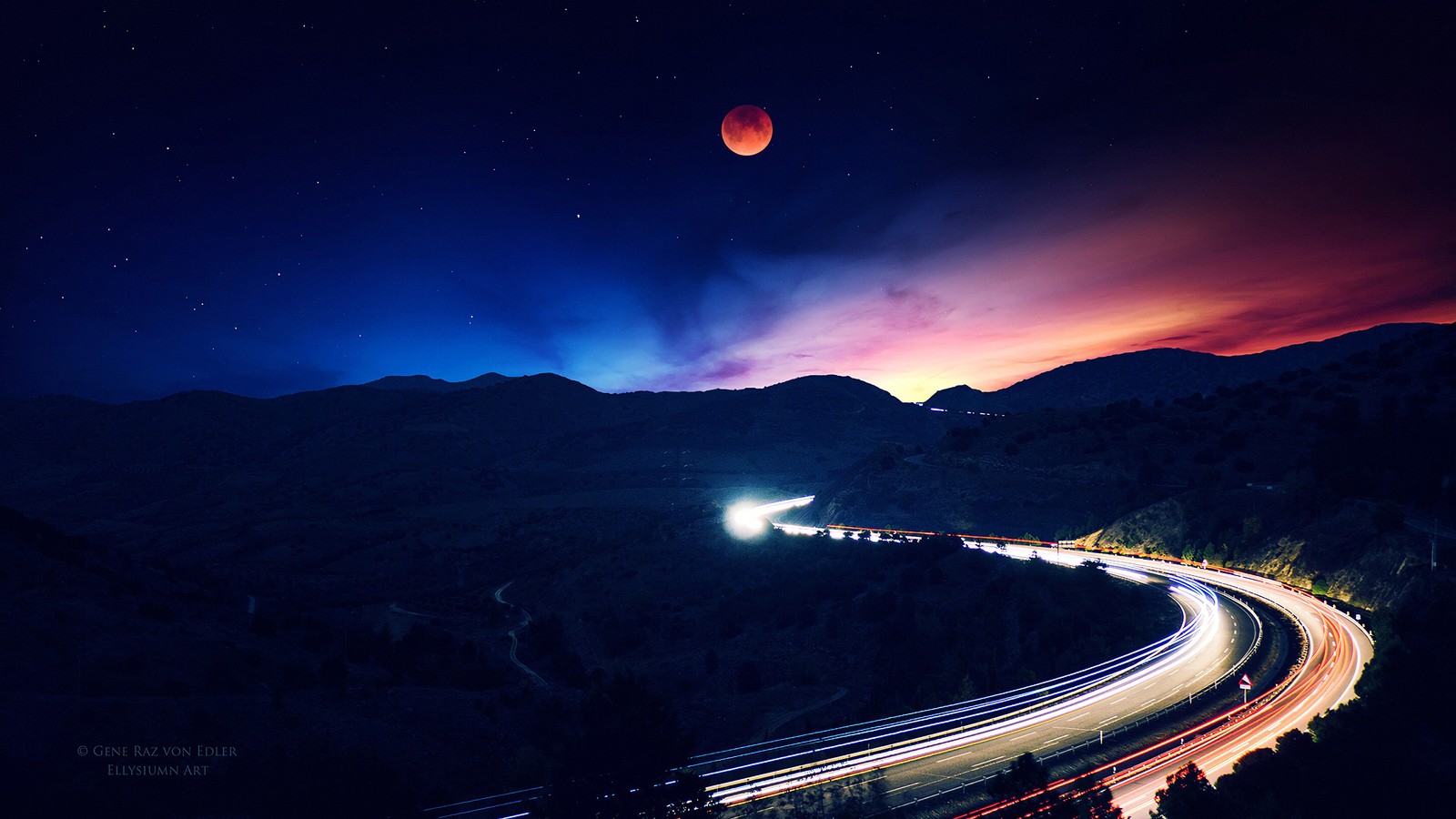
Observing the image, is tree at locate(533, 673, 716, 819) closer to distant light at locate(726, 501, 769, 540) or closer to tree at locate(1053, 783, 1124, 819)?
tree at locate(1053, 783, 1124, 819)

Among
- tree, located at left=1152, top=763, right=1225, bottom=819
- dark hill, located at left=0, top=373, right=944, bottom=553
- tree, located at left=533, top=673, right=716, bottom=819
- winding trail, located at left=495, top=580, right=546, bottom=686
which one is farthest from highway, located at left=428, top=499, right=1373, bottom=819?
dark hill, located at left=0, top=373, right=944, bottom=553

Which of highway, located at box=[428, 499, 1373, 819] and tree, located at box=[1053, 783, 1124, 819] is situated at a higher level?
tree, located at box=[1053, 783, 1124, 819]

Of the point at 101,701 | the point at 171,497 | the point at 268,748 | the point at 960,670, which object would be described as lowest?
the point at 960,670

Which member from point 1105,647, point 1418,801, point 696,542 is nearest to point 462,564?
point 696,542

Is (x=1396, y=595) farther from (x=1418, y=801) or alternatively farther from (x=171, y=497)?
(x=171, y=497)

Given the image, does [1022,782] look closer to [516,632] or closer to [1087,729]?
[1087,729]

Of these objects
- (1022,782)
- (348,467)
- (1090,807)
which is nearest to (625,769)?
(1022,782)

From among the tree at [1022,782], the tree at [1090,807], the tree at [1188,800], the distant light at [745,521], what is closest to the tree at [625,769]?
the tree at [1022,782]
